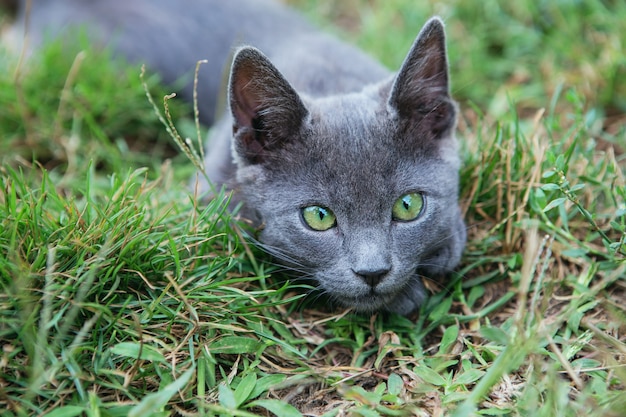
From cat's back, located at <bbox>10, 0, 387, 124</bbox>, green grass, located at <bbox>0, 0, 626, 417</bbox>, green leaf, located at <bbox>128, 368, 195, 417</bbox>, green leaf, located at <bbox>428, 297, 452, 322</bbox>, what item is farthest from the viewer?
cat's back, located at <bbox>10, 0, 387, 124</bbox>

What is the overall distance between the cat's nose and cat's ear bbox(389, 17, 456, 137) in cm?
57

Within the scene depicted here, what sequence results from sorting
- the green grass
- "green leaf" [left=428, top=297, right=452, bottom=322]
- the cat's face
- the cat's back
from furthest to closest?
the cat's back → "green leaf" [left=428, top=297, right=452, bottom=322] → the cat's face → the green grass

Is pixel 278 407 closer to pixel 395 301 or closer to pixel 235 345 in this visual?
pixel 235 345

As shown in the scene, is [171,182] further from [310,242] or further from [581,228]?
[581,228]

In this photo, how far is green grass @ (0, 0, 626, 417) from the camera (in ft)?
5.35

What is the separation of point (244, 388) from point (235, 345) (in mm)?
150

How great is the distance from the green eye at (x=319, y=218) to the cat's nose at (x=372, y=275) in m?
0.20

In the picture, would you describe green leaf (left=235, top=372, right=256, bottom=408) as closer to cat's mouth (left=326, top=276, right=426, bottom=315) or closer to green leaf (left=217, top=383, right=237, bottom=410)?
green leaf (left=217, top=383, right=237, bottom=410)

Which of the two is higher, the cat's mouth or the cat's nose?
the cat's nose

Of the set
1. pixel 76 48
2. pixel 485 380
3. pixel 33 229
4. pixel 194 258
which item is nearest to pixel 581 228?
pixel 485 380

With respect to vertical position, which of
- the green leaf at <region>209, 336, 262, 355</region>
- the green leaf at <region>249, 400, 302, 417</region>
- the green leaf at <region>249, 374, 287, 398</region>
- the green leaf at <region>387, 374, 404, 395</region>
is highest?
the green leaf at <region>209, 336, 262, 355</region>

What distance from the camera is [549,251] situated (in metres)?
2.00

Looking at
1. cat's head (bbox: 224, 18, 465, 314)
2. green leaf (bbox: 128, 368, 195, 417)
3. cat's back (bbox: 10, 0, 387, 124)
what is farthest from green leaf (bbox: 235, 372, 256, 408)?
cat's back (bbox: 10, 0, 387, 124)

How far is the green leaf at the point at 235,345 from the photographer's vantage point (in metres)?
1.81
